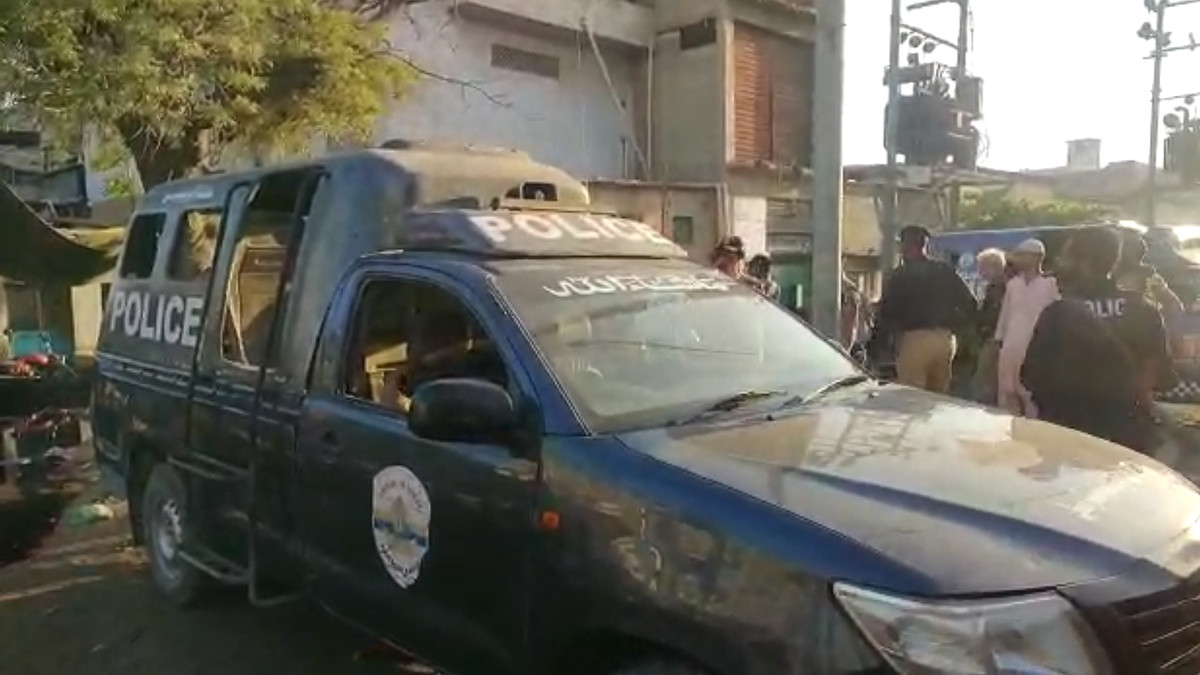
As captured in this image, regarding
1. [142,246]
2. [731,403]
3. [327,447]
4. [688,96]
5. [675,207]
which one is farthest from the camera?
[688,96]

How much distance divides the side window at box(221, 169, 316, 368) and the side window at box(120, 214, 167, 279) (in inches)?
29.8

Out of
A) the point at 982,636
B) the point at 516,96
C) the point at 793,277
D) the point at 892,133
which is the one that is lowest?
the point at 793,277

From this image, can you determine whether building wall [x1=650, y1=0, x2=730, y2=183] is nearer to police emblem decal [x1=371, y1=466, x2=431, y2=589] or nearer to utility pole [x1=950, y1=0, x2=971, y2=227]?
utility pole [x1=950, y1=0, x2=971, y2=227]

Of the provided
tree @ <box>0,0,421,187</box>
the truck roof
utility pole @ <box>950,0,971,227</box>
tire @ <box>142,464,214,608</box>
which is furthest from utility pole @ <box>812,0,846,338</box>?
→ utility pole @ <box>950,0,971,227</box>

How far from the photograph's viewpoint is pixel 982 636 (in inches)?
87.7

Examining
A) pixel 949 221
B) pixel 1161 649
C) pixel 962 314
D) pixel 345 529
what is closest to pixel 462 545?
pixel 345 529

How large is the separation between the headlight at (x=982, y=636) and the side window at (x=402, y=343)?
1.83m

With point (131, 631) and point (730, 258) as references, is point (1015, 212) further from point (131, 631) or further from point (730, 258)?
point (131, 631)

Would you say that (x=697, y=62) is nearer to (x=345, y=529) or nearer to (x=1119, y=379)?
(x=1119, y=379)

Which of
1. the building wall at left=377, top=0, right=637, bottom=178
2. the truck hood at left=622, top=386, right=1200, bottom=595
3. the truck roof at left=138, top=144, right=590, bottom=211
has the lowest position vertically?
the truck hood at left=622, top=386, right=1200, bottom=595

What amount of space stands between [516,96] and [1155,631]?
18317 millimetres

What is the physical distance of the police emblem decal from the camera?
3436 mm

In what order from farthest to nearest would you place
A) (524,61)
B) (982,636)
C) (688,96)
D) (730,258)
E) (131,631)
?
(688,96) < (524,61) < (730,258) < (131,631) < (982,636)

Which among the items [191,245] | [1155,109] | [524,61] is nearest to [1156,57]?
[1155,109]
